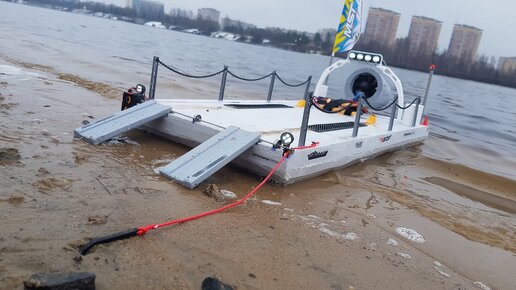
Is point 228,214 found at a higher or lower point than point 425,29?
lower

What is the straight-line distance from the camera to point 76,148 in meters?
5.90

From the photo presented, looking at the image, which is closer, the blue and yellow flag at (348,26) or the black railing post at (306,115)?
the black railing post at (306,115)

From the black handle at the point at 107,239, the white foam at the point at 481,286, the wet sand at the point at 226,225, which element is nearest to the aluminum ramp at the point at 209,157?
the wet sand at the point at 226,225

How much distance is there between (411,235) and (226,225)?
2.23m

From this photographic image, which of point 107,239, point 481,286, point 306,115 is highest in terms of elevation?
point 306,115

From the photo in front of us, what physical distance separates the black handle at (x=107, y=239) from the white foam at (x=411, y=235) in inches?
120

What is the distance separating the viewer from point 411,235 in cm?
514

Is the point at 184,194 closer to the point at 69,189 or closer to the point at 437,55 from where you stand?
the point at 69,189

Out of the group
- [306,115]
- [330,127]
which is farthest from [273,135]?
[330,127]

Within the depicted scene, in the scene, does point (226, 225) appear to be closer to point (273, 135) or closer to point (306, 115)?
point (306, 115)

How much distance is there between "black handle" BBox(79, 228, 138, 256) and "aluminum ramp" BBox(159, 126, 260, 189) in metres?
1.46

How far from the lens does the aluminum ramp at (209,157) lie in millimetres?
5246

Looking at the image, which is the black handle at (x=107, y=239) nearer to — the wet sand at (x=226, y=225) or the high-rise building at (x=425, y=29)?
the wet sand at (x=226, y=225)

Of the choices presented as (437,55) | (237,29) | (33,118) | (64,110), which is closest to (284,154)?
(33,118)
